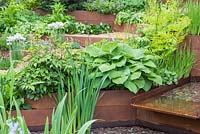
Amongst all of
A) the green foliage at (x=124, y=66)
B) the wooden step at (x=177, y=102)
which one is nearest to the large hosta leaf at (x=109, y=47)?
the green foliage at (x=124, y=66)

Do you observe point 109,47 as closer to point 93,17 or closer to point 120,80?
point 120,80

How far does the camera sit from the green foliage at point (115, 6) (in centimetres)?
591

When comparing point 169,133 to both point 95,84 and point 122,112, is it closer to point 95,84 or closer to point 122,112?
point 122,112

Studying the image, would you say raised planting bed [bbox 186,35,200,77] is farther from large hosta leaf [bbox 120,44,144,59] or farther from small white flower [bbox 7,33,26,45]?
small white flower [bbox 7,33,26,45]

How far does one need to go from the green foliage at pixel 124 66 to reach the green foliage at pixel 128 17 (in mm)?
1608

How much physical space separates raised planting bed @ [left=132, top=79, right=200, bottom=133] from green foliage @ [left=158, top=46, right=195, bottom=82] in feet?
0.68

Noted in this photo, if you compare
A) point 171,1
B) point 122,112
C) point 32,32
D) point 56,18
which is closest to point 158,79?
point 122,112

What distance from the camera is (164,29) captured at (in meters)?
3.87

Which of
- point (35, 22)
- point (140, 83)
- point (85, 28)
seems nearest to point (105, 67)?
point (140, 83)

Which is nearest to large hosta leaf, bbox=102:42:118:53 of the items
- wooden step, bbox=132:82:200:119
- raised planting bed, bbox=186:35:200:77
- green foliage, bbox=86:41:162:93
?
green foliage, bbox=86:41:162:93

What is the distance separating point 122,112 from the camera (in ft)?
11.3

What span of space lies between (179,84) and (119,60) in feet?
2.57

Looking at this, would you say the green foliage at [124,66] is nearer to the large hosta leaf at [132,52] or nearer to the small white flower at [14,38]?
the large hosta leaf at [132,52]

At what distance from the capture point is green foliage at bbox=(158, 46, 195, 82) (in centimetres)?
379
